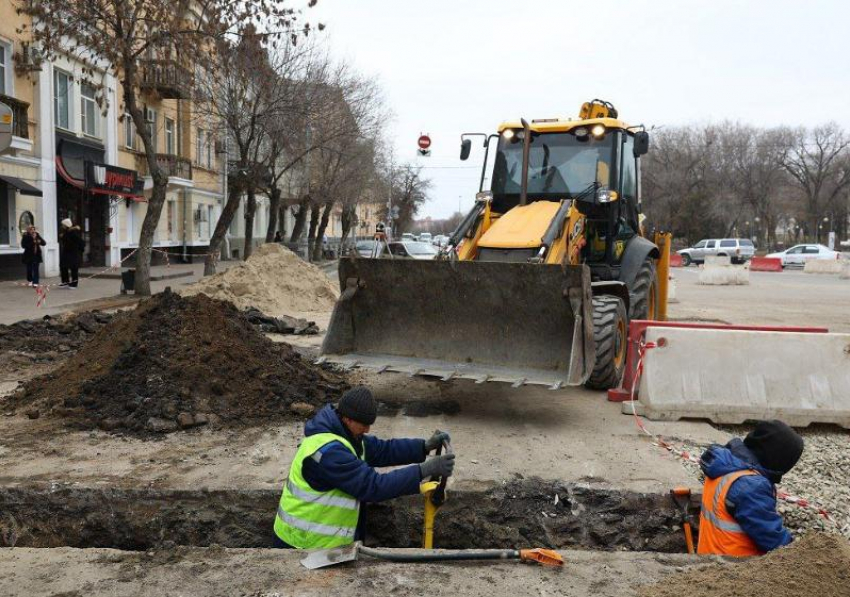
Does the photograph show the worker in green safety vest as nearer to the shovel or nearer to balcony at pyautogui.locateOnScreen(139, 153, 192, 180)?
the shovel

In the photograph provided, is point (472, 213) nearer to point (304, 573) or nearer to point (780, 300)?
point (304, 573)

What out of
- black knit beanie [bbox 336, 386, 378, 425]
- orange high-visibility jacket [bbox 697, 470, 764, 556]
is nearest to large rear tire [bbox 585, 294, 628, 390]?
orange high-visibility jacket [bbox 697, 470, 764, 556]

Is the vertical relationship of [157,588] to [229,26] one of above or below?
below

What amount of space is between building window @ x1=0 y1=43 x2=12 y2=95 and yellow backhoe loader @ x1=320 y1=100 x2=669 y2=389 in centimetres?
1678

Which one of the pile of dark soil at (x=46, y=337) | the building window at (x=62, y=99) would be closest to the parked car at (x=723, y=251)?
the building window at (x=62, y=99)

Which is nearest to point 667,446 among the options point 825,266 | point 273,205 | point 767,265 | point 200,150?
point 273,205

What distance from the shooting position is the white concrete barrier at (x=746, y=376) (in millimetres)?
6793

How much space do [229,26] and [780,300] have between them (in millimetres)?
16001

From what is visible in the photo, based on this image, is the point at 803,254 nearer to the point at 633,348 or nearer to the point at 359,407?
the point at 633,348

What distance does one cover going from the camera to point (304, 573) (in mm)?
3594

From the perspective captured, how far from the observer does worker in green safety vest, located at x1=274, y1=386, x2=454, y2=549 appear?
3789mm

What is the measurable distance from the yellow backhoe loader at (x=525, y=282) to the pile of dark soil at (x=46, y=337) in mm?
4785

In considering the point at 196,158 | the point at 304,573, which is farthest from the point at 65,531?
the point at 196,158

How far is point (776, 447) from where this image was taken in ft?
12.6
